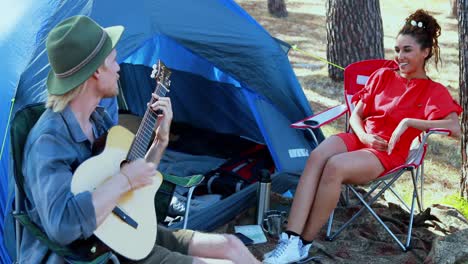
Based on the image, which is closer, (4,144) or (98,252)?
(98,252)

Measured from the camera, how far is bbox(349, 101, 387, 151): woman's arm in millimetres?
3449

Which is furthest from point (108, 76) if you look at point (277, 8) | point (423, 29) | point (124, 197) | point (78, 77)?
point (277, 8)

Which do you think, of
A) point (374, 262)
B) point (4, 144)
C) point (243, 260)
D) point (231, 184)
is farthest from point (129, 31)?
point (374, 262)

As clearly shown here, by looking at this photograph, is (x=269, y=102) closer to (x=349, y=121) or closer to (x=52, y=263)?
(x=349, y=121)

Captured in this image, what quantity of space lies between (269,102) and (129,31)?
0.93 m

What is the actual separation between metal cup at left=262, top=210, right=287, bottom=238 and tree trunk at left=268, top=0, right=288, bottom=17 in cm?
737

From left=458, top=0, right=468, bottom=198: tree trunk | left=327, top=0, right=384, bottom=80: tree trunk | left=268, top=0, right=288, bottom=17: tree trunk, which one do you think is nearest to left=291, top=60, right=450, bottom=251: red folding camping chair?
left=458, top=0, right=468, bottom=198: tree trunk

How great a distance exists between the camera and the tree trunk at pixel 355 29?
607 centimetres

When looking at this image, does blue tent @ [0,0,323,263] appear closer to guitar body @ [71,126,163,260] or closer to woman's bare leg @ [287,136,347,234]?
woman's bare leg @ [287,136,347,234]

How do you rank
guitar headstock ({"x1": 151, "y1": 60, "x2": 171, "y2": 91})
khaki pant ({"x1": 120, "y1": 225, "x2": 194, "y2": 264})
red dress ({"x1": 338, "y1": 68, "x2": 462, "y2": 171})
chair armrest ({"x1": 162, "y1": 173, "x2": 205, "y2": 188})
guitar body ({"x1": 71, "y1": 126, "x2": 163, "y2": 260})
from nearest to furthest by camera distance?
guitar body ({"x1": 71, "y1": 126, "x2": 163, "y2": 260}) → khaki pant ({"x1": 120, "y1": 225, "x2": 194, "y2": 264}) → guitar headstock ({"x1": 151, "y1": 60, "x2": 171, "y2": 91}) → chair armrest ({"x1": 162, "y1": 173, "x2": 205, "y2": 188}) → red dress ({"x1": 338, "y1": 68, "x2": 462, "y2": 171})

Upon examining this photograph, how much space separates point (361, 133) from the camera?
140 inches

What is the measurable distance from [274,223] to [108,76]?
5.34 feet

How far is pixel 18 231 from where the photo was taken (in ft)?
7.73

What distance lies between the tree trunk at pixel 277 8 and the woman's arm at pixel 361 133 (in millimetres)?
7155
